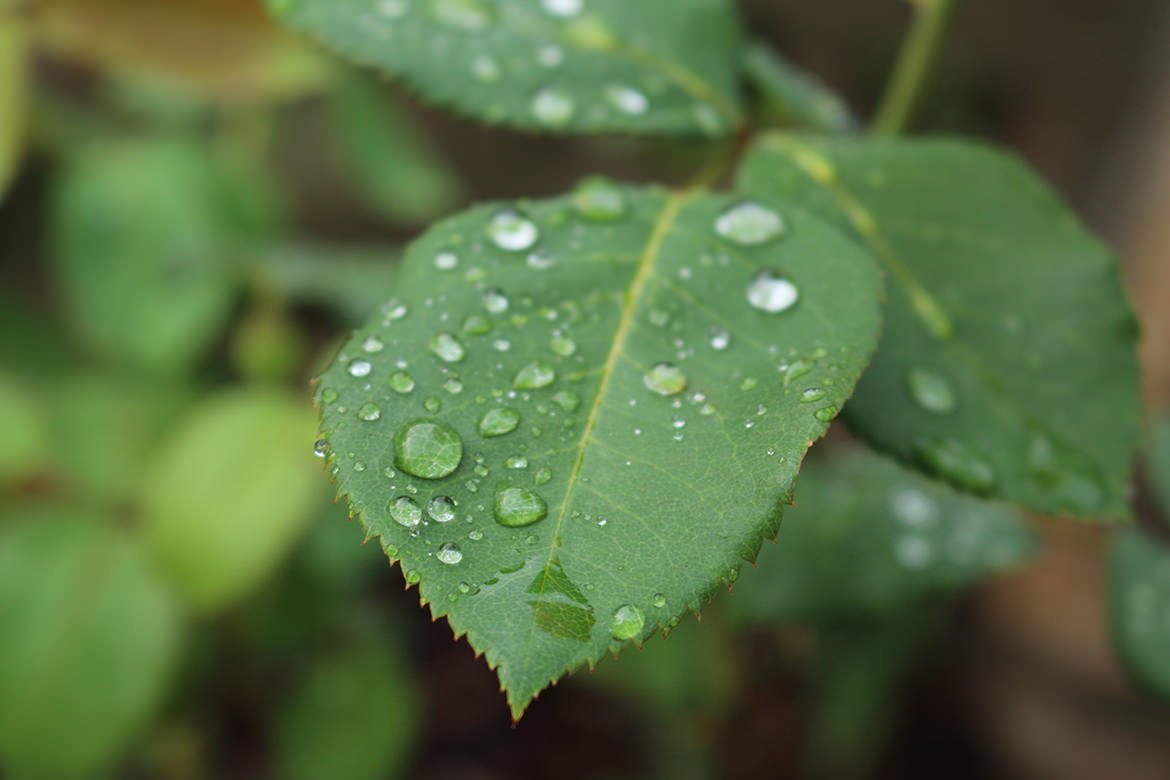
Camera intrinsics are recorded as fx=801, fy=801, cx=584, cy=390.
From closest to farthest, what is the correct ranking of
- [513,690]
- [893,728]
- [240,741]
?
[513,690] < [240,741] < [893,728]

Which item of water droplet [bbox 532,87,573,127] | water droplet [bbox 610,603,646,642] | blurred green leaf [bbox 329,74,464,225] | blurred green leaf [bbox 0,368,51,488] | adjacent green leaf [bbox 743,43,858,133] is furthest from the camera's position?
blurred green leaf [bbox 329,74,464,225]

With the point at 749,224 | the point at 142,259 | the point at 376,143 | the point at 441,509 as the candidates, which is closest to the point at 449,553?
the point at 441,509

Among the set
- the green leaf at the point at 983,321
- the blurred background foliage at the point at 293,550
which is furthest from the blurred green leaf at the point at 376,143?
the green leaf at the point at 983,321

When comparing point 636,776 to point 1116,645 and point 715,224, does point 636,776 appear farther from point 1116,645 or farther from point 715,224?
point 715,224

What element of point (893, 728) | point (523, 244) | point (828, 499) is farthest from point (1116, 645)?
point (893, 728)

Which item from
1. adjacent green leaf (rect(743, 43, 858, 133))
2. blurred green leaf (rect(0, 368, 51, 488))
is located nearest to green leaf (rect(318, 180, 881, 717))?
adjacent green leaf (rect(743, 43, 858, 133))

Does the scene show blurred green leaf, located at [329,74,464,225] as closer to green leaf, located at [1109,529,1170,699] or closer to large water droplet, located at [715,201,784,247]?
large water droplet, located at [715,201,784,247]
